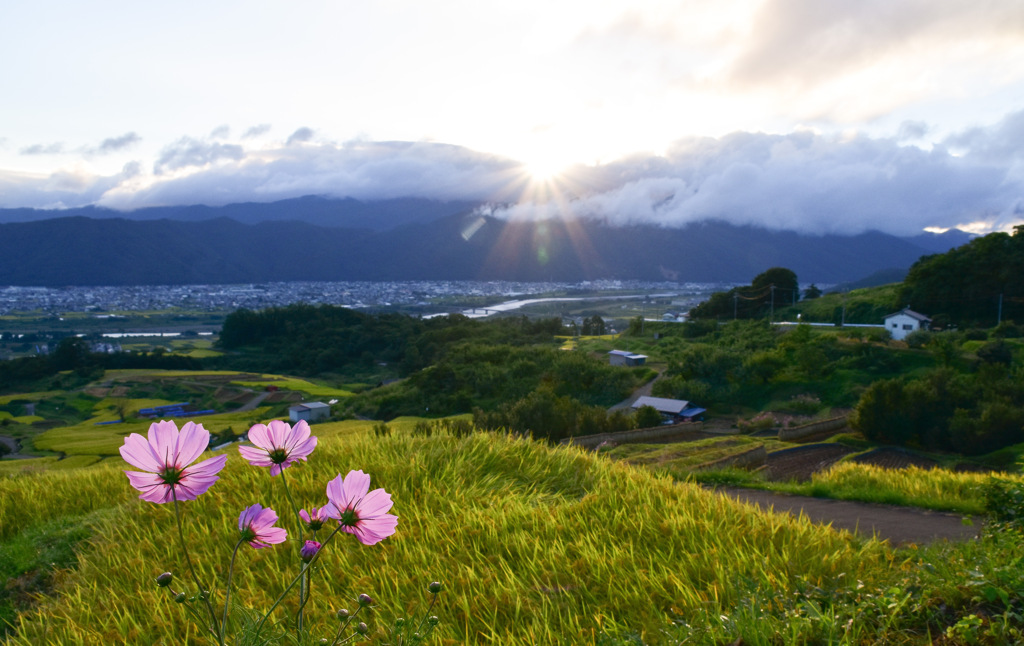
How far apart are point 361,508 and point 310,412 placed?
35.0 m

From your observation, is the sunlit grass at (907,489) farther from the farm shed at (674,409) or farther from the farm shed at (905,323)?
the farm shed at (905,323)

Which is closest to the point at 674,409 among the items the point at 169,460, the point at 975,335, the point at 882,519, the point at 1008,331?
the point at 975,335

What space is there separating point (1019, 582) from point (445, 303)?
12689 cm

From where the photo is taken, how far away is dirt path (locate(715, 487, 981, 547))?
5355 millimetres

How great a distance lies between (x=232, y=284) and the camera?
594 ft

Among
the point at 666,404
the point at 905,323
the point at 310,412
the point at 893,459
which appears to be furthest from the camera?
the point at 905,323

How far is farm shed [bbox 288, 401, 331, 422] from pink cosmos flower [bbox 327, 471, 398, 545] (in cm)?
3276

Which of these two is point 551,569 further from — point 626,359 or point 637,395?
point 626,359

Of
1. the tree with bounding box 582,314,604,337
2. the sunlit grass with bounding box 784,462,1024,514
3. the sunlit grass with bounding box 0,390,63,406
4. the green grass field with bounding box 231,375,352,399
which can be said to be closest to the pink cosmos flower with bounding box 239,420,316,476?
the sunlit grass with bounding box 784,462,1024,514

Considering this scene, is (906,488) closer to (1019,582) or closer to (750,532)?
(750,532)

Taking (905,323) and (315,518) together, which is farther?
(905,323)

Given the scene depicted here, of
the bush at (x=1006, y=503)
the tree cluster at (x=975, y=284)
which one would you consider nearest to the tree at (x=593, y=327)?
the tree cluster at (x=975, y=284)

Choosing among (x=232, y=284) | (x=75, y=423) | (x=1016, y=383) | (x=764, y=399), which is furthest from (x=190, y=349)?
(x=232, y=284)

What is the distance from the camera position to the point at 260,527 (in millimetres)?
1511
